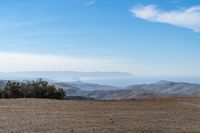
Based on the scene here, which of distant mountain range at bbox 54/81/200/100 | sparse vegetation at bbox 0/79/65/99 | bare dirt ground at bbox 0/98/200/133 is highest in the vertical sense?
distant mountain range at bbox 54/81/200/100

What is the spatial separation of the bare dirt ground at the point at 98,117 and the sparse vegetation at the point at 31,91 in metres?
5.47

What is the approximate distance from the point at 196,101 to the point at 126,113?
7388 mm

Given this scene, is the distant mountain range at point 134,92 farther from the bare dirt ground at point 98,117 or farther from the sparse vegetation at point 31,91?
the bare dirt ground at point 98,117

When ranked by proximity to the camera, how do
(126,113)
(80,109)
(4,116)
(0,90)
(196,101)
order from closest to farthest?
(4,116) → (126,113) → (80,109) → (196,101) → (0,90)

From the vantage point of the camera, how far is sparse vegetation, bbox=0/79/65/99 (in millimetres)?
31359

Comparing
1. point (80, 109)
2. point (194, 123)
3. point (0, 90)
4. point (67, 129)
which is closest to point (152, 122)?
point (194, 123)

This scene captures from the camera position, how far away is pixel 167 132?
15664 mm

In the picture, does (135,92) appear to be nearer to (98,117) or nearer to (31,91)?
(31,91)

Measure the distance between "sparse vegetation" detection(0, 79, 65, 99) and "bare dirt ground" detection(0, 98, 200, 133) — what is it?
547 centimetres

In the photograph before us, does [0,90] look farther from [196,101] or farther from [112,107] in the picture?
[196,101]

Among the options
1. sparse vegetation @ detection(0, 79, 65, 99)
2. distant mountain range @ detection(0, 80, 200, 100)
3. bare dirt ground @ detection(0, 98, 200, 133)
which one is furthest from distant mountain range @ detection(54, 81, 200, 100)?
bare dirt ground @ detection(0, 98, 200, 133)

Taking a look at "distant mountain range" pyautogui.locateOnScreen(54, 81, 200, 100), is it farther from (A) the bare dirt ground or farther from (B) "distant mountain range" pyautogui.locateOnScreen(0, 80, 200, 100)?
(A) the bare dirt ground

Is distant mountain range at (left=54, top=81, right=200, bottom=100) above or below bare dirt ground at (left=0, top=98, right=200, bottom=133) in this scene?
above

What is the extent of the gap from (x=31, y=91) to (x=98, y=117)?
13.4 metres
